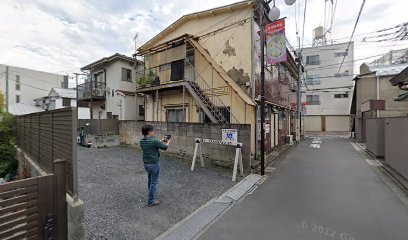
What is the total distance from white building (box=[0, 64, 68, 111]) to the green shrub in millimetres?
34375

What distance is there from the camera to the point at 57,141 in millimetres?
3762

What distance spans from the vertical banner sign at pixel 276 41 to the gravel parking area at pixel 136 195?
486 cm

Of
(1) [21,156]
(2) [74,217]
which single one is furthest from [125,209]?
(1) [21,156]

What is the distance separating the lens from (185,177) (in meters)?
6.88

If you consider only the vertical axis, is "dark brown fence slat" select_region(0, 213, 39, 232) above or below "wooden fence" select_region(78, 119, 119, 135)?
below

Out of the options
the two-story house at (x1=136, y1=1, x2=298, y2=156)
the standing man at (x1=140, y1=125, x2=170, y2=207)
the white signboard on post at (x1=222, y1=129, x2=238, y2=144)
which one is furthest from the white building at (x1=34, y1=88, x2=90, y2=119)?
the standing man at (x1=140, y1=125, x2=170, y2=207)

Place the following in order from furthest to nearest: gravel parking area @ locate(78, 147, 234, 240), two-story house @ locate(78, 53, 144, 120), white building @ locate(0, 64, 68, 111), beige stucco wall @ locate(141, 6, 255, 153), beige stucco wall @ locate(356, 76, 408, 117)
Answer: white building @ locate(0, 64, 68, 111), beige stucco wall @ locate(356, 76, 408, 117), two-story house @ locate(78, 53, 144, 120), beige stucco wall @ locate(141, 6, 255, 153), gravel parking area @ locate(78, 147, 234, 240)

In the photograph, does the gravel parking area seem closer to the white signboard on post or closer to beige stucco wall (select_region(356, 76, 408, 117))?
the white signboard on post

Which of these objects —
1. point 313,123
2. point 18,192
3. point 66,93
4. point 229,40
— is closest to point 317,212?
point 18,192

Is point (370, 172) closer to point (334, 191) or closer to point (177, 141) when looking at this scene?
point (334, 191)

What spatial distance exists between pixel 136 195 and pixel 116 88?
13.9 m

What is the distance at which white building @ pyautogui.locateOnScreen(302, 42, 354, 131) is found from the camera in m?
31.2

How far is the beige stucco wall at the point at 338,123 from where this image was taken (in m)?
30.8

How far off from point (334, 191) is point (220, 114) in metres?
5.70
